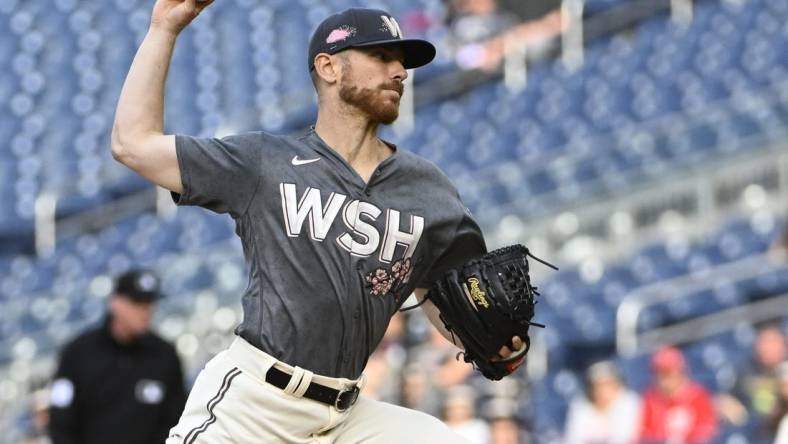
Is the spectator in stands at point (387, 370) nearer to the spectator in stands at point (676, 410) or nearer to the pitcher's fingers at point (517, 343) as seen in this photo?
the spectator in stands at point (676, 410)

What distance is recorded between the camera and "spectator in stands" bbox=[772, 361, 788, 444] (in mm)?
7113

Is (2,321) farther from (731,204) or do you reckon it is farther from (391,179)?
(391,179)

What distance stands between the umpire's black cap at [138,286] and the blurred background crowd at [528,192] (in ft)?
7.15

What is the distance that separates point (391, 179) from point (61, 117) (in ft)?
36.8

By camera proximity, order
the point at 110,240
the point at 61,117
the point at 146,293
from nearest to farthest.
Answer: the point at 146,293 < the point at 110,240 < the point at 61,117

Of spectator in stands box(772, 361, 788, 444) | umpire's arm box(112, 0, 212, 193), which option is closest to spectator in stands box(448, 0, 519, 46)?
spectator in stands box(772, 361, 788, 444)

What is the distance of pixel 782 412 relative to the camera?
723cm

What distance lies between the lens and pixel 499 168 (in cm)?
1169

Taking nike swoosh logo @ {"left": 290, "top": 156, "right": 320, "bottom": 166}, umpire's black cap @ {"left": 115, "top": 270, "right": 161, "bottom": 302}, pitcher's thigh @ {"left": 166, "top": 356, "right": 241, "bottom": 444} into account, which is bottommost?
umpire's black cap @ {"left": 115, "top": 270, "right": 161, "bottom": 302}

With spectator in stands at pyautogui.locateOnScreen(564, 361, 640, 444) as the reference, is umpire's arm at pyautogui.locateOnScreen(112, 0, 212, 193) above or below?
above

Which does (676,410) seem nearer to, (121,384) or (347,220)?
(121,384)

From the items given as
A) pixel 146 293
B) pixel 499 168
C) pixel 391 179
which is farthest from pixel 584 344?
pixel 391 179

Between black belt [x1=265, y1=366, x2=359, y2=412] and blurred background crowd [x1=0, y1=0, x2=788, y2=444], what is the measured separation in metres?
3.89

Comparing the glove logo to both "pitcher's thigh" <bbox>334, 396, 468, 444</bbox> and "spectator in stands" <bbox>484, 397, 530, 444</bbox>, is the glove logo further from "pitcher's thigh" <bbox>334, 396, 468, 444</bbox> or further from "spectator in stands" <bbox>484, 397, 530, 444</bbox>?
"spectator in stands" <bbox>484, 397, 530, 444</bbox>
